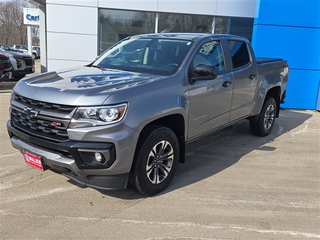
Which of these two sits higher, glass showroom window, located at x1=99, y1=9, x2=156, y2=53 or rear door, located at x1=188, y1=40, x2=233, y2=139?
glass showroom window, located at x1=99, y1=9, x2=156, y2=53

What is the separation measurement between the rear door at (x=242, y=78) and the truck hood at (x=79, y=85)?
5.79 feet

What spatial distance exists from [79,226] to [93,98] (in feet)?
4.09

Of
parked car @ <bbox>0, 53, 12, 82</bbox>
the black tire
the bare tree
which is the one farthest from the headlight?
the bare tree

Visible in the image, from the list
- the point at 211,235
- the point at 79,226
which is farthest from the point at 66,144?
the point at 211,235

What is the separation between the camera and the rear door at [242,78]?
16.3 ft

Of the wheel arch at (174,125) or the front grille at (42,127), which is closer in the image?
the front grille at (42,127)

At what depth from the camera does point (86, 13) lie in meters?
11.5

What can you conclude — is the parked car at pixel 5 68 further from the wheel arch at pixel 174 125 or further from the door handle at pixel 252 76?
the wheel arch at pixel 174 125

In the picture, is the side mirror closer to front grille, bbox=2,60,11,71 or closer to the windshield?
the windshield

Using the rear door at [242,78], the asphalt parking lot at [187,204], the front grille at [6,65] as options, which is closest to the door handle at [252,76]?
the rear door at [242,78]

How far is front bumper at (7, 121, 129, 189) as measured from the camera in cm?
298

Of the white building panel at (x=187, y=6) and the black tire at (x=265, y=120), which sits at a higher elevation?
the white building panel at (x=187, y=6)

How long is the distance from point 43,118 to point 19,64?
10.8 metres

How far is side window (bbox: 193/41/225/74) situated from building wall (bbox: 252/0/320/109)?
495cm
